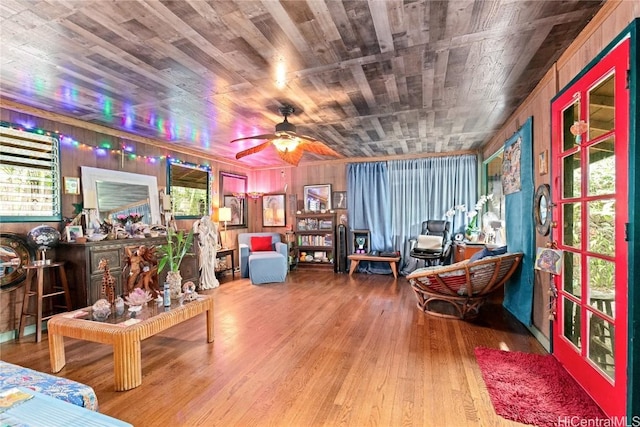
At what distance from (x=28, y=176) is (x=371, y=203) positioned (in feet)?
17.0

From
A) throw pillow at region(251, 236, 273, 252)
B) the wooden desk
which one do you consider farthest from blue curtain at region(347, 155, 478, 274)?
throw pillow at region(251, 236, 273, 252)

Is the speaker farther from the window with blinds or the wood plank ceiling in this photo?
the window with blinds

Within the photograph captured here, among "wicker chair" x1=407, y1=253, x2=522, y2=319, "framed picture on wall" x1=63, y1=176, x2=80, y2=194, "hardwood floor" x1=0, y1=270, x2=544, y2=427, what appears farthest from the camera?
"framed picture on wall" x1=63, y1=176, x2=80, y2=194

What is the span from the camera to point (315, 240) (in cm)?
650

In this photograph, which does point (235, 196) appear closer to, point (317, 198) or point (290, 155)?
point (317, 198)

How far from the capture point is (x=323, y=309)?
12.4ft

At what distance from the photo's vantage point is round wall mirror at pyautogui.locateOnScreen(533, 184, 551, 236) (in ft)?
8.25

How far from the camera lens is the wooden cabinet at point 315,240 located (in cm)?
641

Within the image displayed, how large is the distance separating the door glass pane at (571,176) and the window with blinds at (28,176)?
4.98 m

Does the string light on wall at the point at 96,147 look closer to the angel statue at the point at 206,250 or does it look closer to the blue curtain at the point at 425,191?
the angel statue at the point at 206,250

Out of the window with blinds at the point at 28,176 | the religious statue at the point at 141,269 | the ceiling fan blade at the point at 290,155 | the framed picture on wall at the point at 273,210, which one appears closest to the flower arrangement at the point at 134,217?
the window with blinds at the point at 28,176

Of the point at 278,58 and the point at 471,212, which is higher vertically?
the point at 278,58

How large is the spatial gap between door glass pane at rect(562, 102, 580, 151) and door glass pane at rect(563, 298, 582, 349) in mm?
1156

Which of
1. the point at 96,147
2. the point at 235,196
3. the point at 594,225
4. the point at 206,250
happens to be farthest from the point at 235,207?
the point at 594,225
